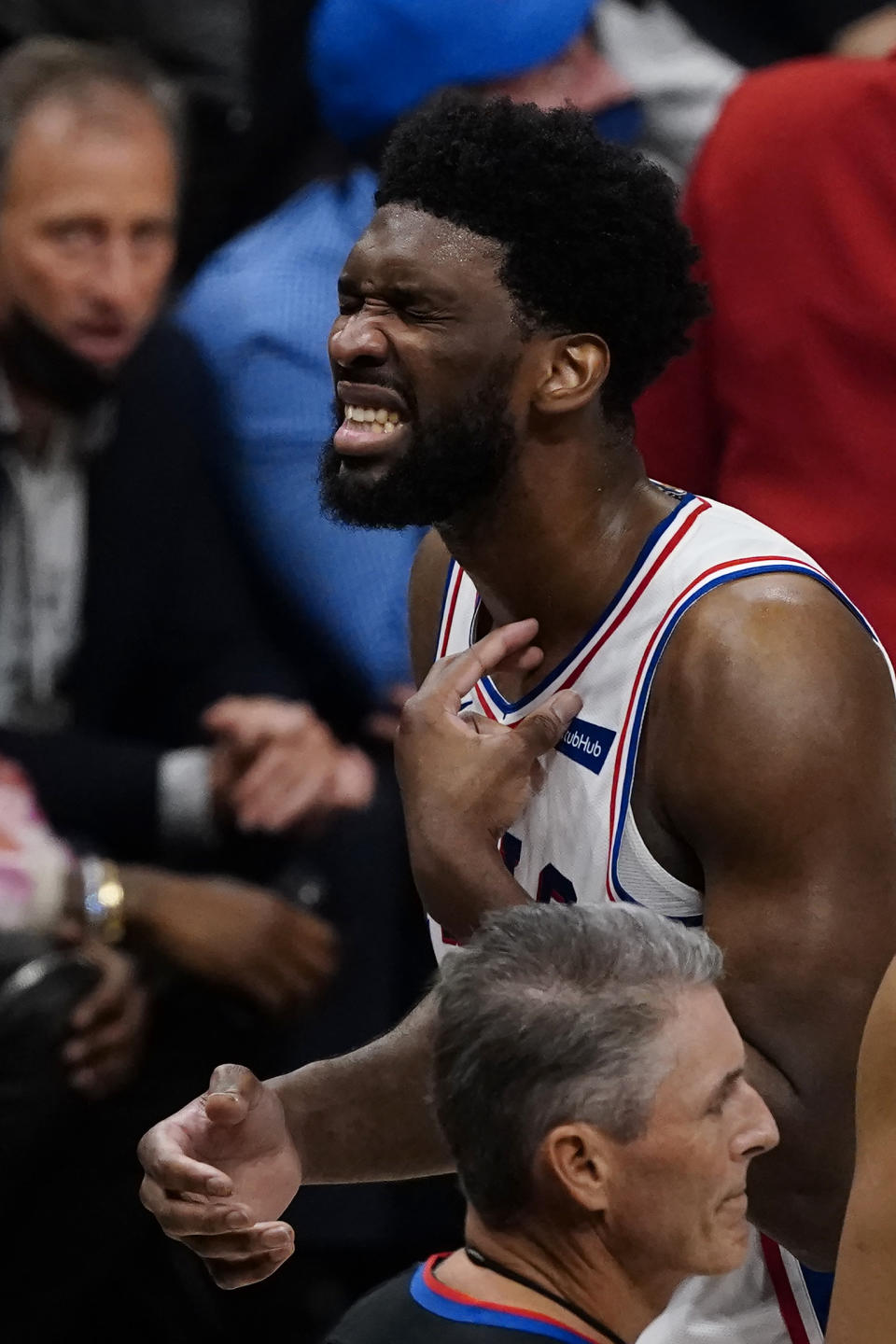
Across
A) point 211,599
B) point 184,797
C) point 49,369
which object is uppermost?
point 49,369

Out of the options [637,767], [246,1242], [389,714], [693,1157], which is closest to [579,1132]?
[693,1157]

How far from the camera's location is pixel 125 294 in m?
4.24

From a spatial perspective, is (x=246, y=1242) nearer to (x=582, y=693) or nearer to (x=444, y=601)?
(x=582, y=693)

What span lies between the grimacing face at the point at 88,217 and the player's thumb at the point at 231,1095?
1944 millimetres

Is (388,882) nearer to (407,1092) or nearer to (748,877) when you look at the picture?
(407,1092)

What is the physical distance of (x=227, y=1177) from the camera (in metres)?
2.32

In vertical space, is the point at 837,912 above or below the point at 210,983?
above

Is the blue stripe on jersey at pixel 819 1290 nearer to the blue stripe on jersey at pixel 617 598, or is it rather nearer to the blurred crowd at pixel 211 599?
the blue stripe on jersey at pixel 617 598

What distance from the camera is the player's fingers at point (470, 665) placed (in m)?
2.59

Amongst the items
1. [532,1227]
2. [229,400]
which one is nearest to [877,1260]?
[532,1227]

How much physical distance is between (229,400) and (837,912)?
215 cm

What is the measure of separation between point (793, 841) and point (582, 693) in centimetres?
33

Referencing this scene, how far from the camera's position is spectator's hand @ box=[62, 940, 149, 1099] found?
145 inches

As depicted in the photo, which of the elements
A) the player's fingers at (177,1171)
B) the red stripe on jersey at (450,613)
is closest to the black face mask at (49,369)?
the red stripe on jersey at (450,613)
